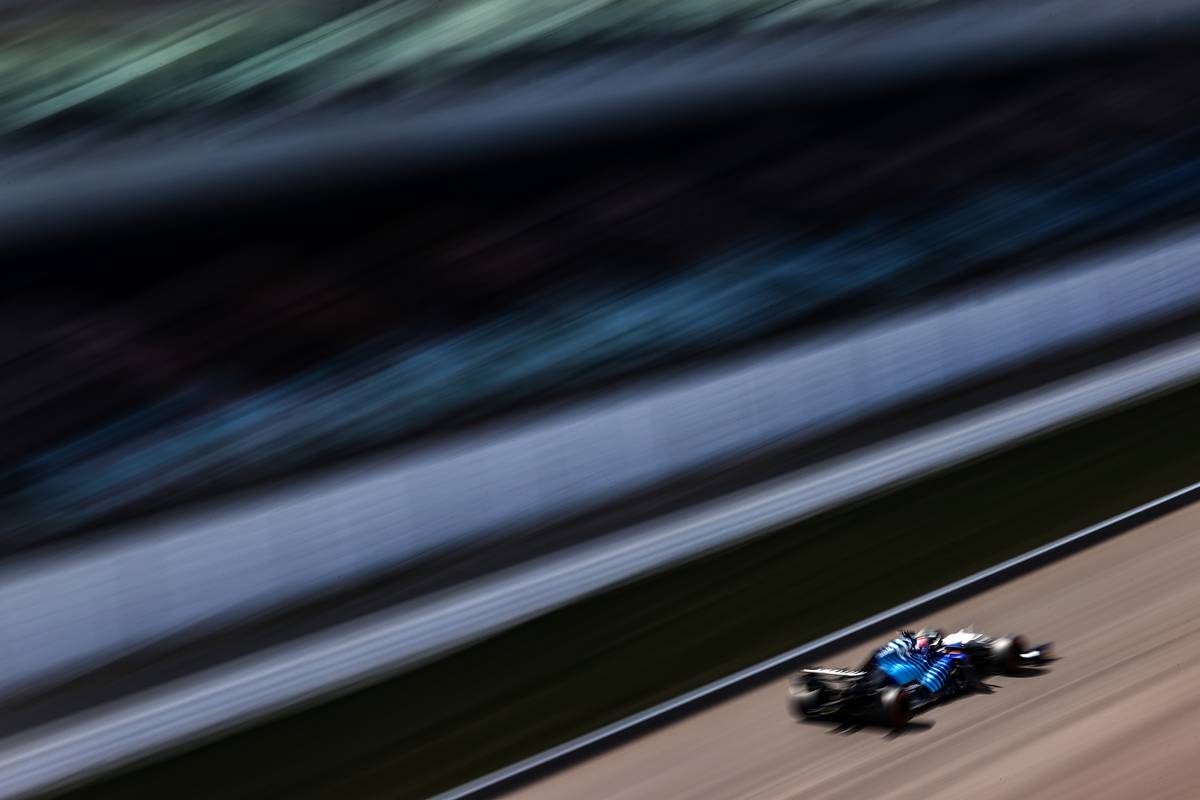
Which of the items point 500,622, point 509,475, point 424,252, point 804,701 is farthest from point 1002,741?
point 424,252

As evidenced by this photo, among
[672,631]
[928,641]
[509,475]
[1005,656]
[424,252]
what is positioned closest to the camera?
[928,641]

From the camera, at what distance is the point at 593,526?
7.09 meters

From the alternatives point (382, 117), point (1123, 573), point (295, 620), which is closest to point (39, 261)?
point (382, 117)

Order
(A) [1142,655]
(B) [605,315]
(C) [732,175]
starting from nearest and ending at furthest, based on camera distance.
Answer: (A) [1142,655], (B) [605,315], (C) [732,175]

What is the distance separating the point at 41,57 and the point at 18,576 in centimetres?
228

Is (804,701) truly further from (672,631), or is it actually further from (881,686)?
(672,631)

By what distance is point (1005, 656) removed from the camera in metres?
5.01

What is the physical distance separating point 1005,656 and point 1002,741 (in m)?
0.43

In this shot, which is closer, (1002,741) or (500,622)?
(1002,741)

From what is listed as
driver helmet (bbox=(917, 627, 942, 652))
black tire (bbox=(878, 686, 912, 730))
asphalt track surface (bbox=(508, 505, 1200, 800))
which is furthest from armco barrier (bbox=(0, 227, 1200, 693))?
black tire (bbox=(878, 686, 912, 730))

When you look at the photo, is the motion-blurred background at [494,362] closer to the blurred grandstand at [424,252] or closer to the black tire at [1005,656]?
the blurred grandstand at [424,252]

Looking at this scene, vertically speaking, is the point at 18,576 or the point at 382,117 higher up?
the point at 382,117

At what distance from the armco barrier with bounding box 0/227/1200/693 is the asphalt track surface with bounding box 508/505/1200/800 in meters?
1.93

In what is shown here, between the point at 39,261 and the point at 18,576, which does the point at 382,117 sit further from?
the point at 18,576
